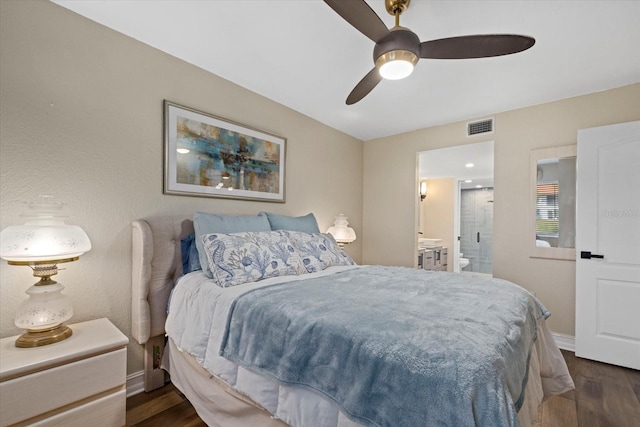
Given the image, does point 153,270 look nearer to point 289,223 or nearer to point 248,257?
point 248,257

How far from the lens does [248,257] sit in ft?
6.33

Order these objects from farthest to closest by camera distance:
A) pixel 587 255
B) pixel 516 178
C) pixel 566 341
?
pixel 516 178
pixel 566 341
pixel 587 255

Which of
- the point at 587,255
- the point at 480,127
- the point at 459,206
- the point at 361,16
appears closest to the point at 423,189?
the point at 459,206

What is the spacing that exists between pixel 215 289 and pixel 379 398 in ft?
3.81

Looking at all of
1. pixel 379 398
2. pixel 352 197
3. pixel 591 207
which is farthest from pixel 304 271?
pixel 591 207

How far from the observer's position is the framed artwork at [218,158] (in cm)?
227

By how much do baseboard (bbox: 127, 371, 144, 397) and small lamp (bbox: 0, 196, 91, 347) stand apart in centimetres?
66

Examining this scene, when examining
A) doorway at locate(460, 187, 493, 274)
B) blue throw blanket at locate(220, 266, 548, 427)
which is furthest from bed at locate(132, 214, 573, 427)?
doorway at locate(460, 187, 493, 274)

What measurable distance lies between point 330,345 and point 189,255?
1473 mm

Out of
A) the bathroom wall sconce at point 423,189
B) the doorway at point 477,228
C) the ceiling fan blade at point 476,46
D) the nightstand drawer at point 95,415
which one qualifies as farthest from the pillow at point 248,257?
the doorway at point 477,228

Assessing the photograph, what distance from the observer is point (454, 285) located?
71.6 inches

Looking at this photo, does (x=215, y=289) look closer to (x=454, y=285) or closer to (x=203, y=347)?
(x=203, y=347)

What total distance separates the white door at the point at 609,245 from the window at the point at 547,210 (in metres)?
0.26

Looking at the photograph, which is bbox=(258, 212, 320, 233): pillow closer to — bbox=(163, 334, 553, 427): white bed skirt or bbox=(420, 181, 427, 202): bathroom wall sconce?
bbox=(163, 334, 553, 427): white bed skirt
